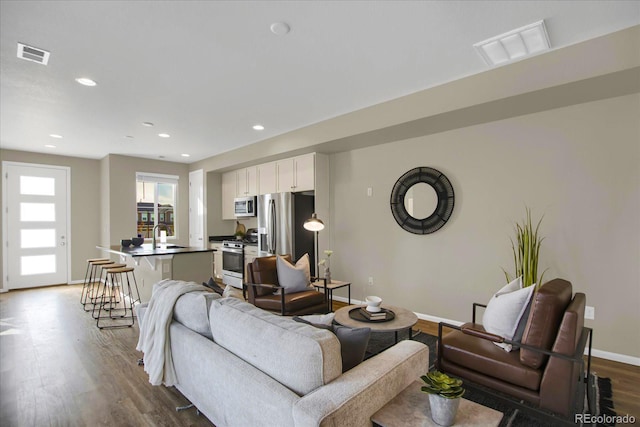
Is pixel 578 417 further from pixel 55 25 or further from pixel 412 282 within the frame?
pixel 55 25

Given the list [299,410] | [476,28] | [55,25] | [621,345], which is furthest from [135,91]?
[621,345]

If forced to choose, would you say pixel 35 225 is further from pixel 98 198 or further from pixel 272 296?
pixel 272 296

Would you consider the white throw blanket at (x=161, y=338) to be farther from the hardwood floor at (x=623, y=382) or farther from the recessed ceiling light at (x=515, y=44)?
the hardwood floor at (x=623, y=382)

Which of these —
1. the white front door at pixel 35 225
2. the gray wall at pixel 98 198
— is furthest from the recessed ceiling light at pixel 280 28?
the white front door at pixel 35 225

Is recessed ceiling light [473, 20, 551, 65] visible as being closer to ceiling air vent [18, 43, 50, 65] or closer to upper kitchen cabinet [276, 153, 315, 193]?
upper kitchen cabinet [276, 153, 315, 193]

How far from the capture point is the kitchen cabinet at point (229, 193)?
270 inches

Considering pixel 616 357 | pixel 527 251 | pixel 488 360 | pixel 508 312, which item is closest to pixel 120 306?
pixel 488 360

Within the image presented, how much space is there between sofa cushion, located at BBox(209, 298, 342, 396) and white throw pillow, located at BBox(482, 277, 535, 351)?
1.42 m

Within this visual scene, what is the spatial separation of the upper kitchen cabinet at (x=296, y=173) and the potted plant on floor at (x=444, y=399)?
3914 mm

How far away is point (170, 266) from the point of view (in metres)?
4.28

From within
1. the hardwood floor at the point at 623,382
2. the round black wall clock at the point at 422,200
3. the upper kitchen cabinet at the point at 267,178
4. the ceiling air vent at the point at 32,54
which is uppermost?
the ceiling air vent at the point at 32,54

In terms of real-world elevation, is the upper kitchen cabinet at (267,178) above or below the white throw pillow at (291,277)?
above

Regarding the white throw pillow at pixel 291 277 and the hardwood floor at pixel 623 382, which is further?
the white throw pillow at pixel 291 277

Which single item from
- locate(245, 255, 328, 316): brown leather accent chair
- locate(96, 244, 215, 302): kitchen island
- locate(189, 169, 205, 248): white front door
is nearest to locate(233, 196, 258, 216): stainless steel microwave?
locate(189, 169, 205, 248): white front door
